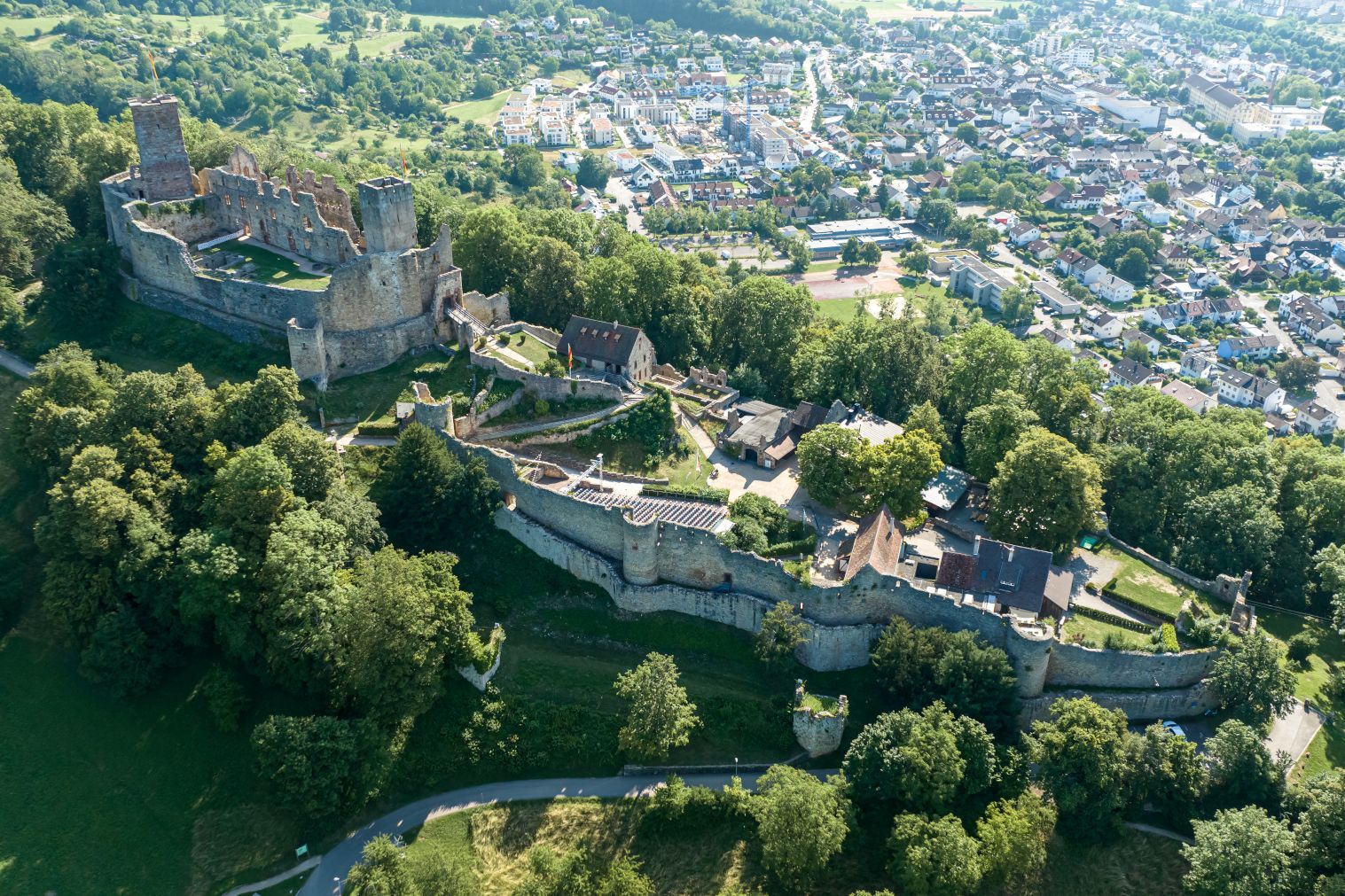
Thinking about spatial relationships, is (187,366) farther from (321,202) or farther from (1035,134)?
(1035,134)

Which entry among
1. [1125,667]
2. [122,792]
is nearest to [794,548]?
[1125,667]

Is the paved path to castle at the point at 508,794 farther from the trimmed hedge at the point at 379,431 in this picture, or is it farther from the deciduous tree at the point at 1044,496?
the trimmed hedge at the point at 379,431

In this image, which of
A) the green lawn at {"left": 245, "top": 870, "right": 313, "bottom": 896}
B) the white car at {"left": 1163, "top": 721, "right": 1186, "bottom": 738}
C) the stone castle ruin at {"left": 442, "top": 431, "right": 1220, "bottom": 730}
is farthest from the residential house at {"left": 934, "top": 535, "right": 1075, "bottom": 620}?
the green lawn at {"left": 245, "top": 870, "right": 313, "bottom": 896}

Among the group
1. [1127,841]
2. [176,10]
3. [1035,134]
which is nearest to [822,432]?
[1127,841]

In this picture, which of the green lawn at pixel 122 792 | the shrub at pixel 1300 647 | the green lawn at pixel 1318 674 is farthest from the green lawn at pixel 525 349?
the shrub at pixel 1300 647

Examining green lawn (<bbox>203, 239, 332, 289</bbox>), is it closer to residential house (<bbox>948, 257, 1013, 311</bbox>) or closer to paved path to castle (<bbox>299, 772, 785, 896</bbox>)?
paved path to castle (<bbox>299, 772, 785, 896</bbox>)

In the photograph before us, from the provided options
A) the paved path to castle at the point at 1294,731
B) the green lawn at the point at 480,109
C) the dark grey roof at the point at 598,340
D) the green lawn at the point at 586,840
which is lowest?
the green lawn at the point at 480,109
